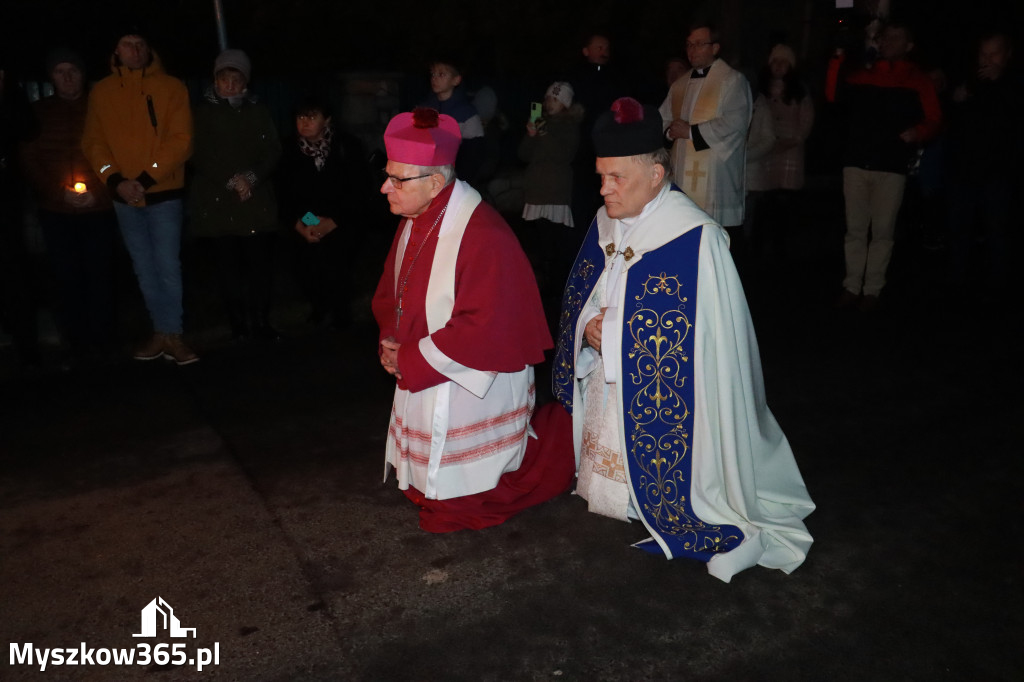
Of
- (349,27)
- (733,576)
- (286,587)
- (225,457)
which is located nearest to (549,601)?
(733,576)

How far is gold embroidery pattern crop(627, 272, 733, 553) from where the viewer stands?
3.73m

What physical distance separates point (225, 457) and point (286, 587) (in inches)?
56.4

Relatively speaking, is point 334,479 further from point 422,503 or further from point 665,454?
point 665,454

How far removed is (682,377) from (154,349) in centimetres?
419

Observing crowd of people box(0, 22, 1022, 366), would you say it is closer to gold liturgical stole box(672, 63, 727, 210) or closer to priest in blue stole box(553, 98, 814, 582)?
gold liturgical stole box(672, 63, 727, 210)

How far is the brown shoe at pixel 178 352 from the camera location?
6461mm

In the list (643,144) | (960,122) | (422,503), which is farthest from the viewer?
(960,122)

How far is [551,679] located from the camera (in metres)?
3.15

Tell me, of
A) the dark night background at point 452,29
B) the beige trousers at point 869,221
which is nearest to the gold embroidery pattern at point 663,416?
the beige trousers at point 869,221

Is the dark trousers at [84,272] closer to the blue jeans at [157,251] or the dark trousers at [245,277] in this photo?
the blue jeans at [157,251]

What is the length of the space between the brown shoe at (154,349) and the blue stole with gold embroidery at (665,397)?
390 centimetres

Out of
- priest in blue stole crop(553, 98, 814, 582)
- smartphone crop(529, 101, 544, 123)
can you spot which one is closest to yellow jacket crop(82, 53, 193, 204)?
smartphone crop(529, 101, 544, 123)

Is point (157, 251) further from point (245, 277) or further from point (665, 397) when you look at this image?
point (665, 397)

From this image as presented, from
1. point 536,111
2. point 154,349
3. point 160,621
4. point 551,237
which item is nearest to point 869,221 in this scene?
point 551,237
